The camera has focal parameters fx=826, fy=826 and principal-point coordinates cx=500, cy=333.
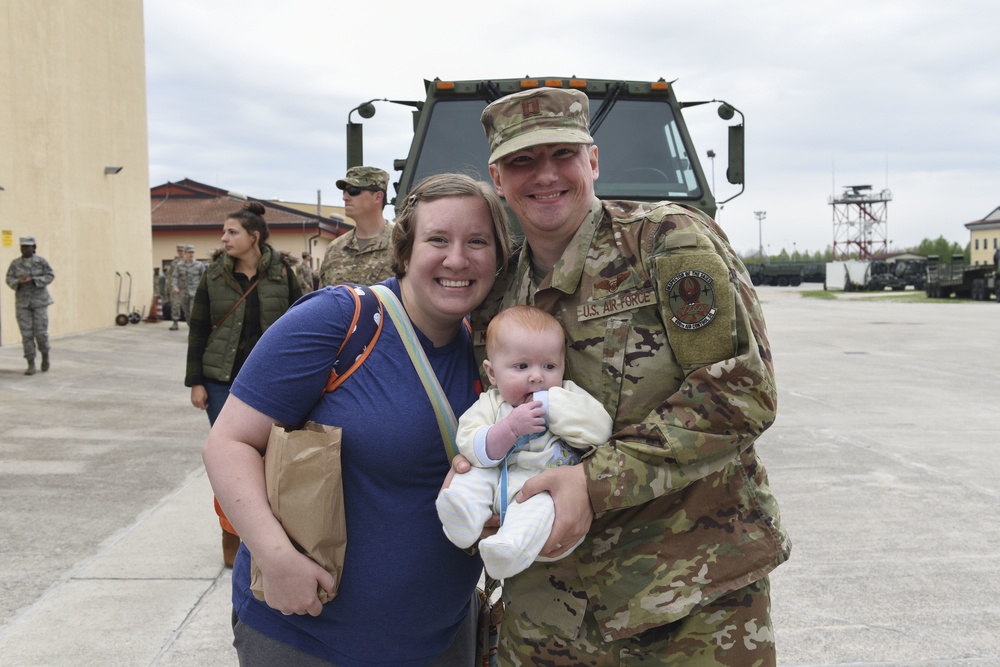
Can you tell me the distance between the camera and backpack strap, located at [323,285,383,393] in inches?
71.2

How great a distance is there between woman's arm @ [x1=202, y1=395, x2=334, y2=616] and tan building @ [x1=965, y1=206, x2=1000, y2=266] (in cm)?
8747

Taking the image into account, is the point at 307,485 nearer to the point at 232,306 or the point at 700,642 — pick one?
the point at 700,642

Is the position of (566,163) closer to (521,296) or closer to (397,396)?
(521,296)

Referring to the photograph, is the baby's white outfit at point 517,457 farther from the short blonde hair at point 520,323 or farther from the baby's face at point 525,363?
the short blonde hair at point 520,323

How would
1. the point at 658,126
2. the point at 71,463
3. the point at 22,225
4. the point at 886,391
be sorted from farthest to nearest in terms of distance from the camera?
the point at 22,225
the point at 886,391
the point at 71,463
the point at 658,126

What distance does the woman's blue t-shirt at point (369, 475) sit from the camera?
1.76 metres

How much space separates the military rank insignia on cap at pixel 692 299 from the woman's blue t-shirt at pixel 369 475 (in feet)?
1.76

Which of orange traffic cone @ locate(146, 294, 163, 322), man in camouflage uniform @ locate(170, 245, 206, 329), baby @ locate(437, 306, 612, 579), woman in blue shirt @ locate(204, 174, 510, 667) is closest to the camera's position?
baby @ locate(437, 306, 612, 579)

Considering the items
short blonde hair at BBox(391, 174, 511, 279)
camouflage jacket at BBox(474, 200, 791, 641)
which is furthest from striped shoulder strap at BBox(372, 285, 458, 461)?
camouflage jacket at BBox(474, 200, 791, 641)

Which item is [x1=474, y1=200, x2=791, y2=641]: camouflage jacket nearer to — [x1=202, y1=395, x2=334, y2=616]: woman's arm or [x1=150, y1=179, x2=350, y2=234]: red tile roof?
[x1=202, y1=395, x2=334, y2=616]: woman's arm

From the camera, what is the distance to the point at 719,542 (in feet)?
5.77

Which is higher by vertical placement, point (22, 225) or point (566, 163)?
point (22, 225)

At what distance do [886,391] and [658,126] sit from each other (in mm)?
5515

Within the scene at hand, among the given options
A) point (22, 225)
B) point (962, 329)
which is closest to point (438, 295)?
point (22, 225)
